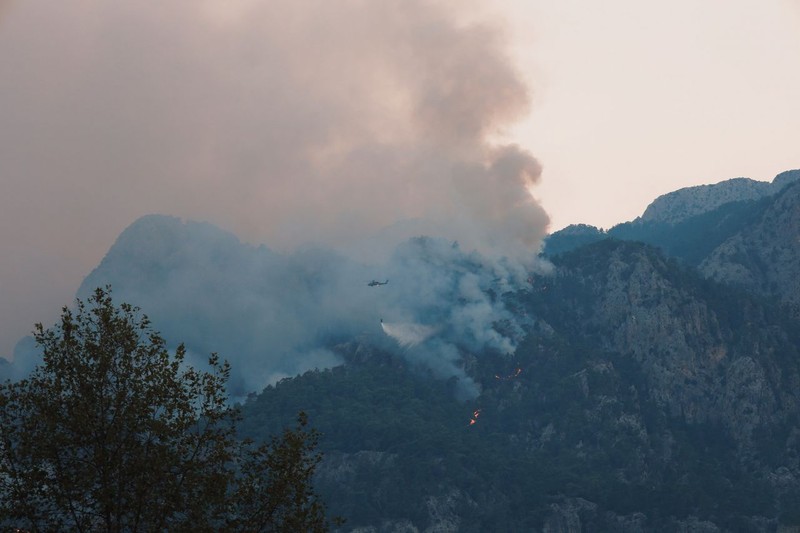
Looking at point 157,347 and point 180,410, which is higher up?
point 157,347

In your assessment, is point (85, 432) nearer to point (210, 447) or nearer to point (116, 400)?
point (116, 400)

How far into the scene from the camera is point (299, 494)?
296ft

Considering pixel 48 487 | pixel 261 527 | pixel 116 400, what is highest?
pixel 116 400

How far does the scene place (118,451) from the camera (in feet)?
275

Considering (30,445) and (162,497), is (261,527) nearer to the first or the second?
(162,497)

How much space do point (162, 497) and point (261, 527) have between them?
8505mm

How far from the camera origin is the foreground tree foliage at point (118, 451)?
82.2 m

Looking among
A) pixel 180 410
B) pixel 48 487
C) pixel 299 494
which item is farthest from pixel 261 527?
pixel 48 487

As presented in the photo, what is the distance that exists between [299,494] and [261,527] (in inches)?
165

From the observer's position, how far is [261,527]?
289 ft

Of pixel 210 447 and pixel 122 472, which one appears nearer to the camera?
pixel 122 472

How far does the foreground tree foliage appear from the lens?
82250mm

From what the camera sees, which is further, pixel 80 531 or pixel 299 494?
pixel 299 494

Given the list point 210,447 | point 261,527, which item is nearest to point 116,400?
point 210,447
